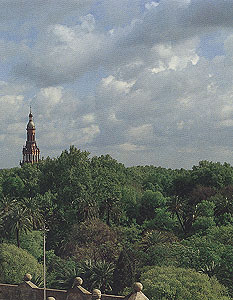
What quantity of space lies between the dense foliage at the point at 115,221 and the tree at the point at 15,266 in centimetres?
35

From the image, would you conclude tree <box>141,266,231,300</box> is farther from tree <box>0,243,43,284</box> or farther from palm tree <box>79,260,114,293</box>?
tree <box>0,243,43,284</box>

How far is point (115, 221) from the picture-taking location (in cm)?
7025

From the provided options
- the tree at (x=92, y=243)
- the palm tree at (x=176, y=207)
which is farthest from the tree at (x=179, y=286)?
the palm tree at (x=176, y=207)

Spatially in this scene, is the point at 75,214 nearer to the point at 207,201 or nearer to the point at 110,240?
the point at 110,240

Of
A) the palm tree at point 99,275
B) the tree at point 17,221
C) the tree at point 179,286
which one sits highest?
the tree at point 17,221

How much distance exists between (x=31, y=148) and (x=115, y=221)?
199 feet

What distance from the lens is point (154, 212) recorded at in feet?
237

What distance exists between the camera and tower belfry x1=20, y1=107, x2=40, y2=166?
12600 centimetres

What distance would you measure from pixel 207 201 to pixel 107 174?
57.1 ft

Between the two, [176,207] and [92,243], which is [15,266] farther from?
[176,207]

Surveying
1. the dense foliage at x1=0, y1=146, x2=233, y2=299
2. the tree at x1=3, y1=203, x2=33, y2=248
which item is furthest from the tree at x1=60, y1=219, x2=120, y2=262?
the tree at x1=3, y1=203, x2=33, y2=248

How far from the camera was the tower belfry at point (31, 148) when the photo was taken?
126000mm

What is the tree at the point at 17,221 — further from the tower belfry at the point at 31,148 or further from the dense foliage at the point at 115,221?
the tower belfry at the point at 31,148

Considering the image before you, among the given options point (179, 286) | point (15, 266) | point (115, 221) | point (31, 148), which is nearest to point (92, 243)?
point (15, 266)
